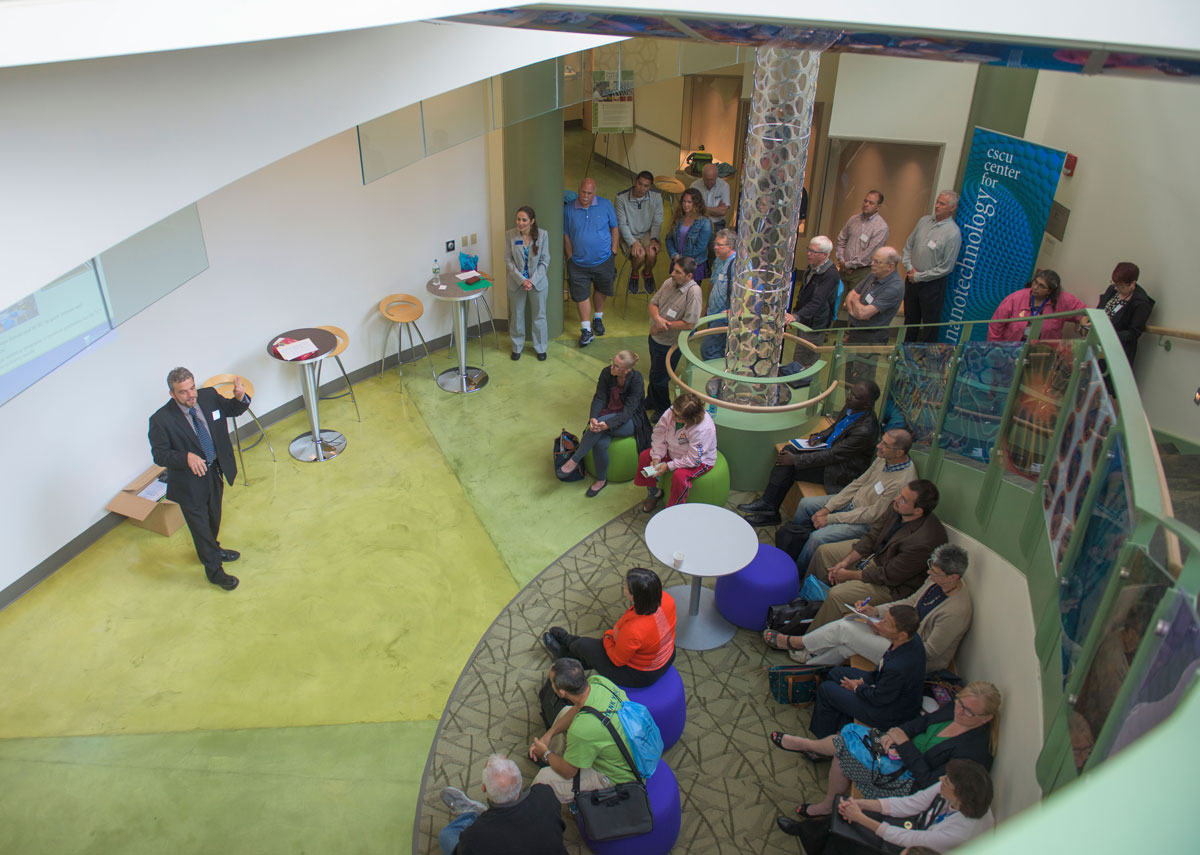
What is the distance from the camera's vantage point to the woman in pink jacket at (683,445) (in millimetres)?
6477

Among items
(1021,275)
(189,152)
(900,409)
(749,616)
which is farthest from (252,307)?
(1021,275)

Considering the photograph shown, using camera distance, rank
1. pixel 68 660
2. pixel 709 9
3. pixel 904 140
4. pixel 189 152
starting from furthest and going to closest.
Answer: pixel 904 140
pixel 68 660
pixel 709 9
pixel 189 152

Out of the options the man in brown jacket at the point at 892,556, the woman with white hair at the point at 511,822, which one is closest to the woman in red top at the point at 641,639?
the woman with white hair at the point at 511,822

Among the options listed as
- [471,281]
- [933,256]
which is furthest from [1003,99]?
[471,281]

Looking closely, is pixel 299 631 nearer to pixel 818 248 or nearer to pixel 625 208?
pixel 818 248

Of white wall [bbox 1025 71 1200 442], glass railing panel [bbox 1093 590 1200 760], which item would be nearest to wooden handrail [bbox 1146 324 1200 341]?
white wall [bbox 1025 71 1200 442]

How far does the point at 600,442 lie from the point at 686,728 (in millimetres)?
2754

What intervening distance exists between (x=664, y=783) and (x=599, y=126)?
8.81m

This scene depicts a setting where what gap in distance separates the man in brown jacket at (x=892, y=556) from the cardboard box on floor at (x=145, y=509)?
16.1ft

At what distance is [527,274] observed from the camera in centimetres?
906

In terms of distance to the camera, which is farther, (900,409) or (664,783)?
(900,409)

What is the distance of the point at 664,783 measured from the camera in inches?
177

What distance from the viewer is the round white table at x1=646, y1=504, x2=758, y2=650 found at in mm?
5609

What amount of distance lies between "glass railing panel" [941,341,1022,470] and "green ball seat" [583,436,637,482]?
2.70 m
